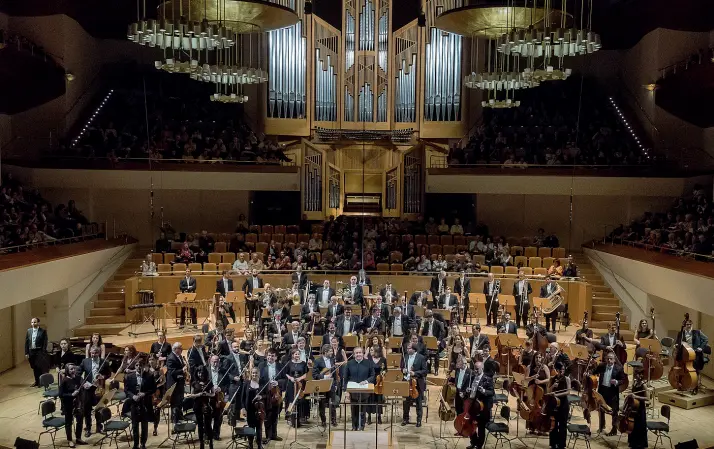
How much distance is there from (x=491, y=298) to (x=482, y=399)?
18.6 ft

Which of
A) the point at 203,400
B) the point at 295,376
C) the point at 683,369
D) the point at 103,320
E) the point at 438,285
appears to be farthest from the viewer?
the point at 103,320

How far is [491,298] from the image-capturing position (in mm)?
16406

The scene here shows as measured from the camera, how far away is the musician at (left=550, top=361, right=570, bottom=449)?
35.1 feet

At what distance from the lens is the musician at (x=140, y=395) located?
1088 centimetres

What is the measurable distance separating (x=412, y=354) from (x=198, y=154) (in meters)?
10.7

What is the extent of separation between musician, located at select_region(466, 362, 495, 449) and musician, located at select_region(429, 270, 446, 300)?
4836 millimetres

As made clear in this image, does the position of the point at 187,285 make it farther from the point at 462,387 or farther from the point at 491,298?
the point at 462,387

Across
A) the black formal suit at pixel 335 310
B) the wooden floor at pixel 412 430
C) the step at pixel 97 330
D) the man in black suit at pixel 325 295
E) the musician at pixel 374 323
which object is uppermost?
the man in black suit at pixel 325 295

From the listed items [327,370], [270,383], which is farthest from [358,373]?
[270,383]

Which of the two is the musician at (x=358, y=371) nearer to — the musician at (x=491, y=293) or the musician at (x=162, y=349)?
the musician at (x=162, y=349)

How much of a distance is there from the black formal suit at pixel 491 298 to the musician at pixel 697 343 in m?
3.86

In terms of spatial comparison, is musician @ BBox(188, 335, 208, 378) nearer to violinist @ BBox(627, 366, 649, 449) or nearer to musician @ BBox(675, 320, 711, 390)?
violinist @ BBox(627, 366, 649, 449)

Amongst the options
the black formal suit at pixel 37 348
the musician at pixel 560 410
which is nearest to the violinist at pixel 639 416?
the musician at pixel 560 410

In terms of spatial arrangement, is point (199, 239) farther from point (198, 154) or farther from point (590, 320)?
point (590, 320)
